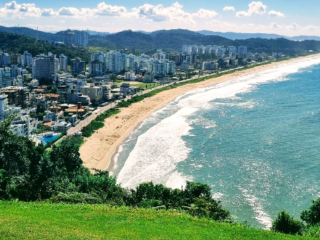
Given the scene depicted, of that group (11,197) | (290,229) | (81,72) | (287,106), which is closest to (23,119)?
(11,197)

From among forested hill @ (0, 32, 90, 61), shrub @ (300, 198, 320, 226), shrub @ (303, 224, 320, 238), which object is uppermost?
forested hill @ (0, 32, 90, 61)

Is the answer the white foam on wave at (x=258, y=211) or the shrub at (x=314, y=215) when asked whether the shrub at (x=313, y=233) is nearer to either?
the shrub at (x=314, y=215)

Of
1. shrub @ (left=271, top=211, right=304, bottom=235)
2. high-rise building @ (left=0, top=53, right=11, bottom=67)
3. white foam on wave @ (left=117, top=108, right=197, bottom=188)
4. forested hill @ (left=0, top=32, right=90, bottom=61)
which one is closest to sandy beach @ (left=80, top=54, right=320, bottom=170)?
white foam on wave @ (left=117, top=108, right=197, bottom=188)

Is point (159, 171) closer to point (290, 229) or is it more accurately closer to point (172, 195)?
point (172, 195)

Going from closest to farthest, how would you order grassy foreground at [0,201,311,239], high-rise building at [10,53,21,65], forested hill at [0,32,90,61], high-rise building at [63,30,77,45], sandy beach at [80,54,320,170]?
grassy foreground at [0,201,311,239], sandy beach at [80,54,320,170], high-rise building at [10,53,21,65], forested hill at [0,32,90,61], high-rise building at [63,30,77,45]

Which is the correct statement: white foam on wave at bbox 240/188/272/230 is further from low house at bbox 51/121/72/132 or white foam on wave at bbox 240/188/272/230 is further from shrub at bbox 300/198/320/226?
low house at bbox 51/121/72/132

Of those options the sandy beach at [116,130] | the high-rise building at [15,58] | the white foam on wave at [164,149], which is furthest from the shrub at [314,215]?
the high-rise building at [15,58]

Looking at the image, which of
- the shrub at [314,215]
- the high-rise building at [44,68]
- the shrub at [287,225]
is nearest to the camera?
the shrub at [287,225]
